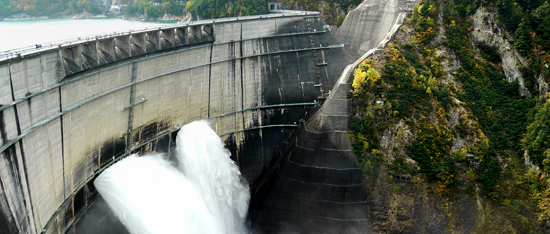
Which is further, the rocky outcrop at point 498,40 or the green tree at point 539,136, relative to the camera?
the rocky outcrop at point 498,40

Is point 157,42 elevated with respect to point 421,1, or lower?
lower

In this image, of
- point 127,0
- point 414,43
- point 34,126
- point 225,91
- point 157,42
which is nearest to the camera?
point 34,126

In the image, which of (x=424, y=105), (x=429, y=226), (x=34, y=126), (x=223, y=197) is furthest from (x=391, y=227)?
(x=34, y=126)

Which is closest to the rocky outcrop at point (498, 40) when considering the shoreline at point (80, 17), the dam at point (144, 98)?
the dam at point (144, 98)

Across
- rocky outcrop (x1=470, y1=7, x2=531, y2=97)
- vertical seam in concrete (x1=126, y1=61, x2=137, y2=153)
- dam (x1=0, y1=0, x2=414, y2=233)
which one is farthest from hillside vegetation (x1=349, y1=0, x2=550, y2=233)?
vertical seam in concrete (x1=126, y1=61, x2=137, y2=153)

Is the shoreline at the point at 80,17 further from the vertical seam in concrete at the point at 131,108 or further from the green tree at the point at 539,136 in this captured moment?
the green tree at the point at 539,136

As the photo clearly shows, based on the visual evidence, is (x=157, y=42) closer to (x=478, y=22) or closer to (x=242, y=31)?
(x=242, y=31)
